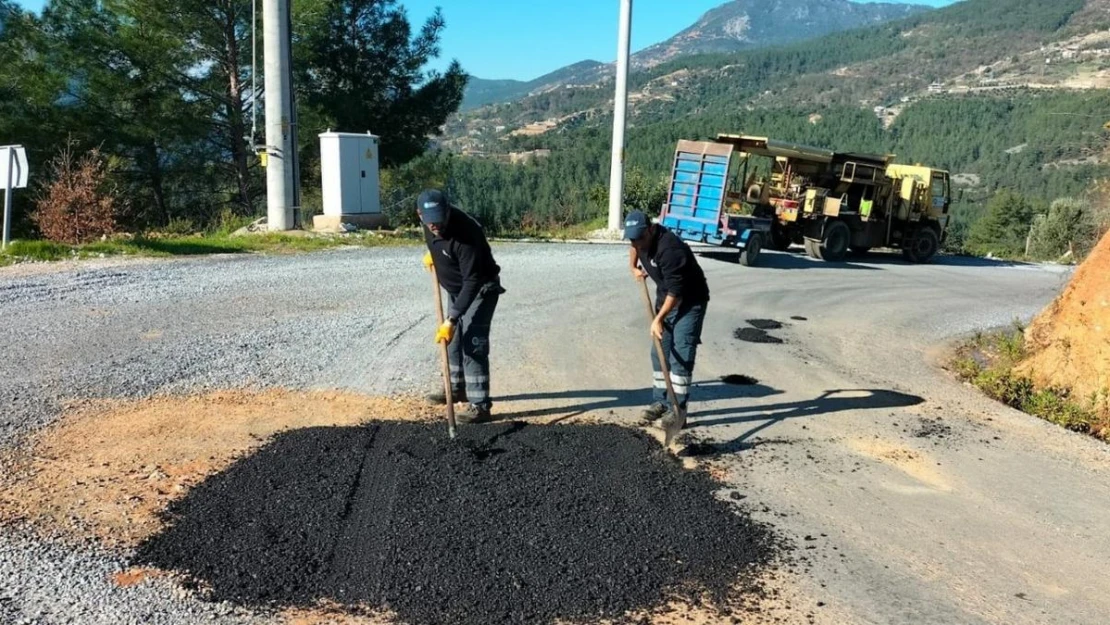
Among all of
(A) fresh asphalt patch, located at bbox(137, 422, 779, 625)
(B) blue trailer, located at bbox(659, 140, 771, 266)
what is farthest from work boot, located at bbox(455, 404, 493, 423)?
(B) blue trailer, located at bbox(659, 140, 771, 266)

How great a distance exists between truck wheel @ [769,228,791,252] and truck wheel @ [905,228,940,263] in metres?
3.23

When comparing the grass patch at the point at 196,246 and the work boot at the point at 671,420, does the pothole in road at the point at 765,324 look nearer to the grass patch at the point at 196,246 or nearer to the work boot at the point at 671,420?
the work boot at the point at 671,420

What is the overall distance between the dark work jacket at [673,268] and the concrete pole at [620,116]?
14405mm

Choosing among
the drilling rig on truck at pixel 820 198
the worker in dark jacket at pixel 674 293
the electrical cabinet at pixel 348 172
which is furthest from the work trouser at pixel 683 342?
the electrical cabinet at pixel 348 172

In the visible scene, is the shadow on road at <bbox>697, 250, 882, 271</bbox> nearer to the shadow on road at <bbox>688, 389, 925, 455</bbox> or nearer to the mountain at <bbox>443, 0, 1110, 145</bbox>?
the shadow on road at <bbox>688, 389, 925, 455</bbox>

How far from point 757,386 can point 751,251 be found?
29.3 ft

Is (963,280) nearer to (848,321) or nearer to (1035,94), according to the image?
(848,321)

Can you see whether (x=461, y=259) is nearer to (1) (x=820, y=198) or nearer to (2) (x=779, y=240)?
(1) (x=820, y=198)

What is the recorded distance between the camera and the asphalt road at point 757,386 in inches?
145

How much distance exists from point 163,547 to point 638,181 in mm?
28595

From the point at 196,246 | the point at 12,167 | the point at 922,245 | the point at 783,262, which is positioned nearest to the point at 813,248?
the point at 783,262

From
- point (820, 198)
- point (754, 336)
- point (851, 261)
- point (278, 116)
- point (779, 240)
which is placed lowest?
point (754, 336)

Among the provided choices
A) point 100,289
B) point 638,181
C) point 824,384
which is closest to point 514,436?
point 824,384

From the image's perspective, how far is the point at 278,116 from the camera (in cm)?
1540
